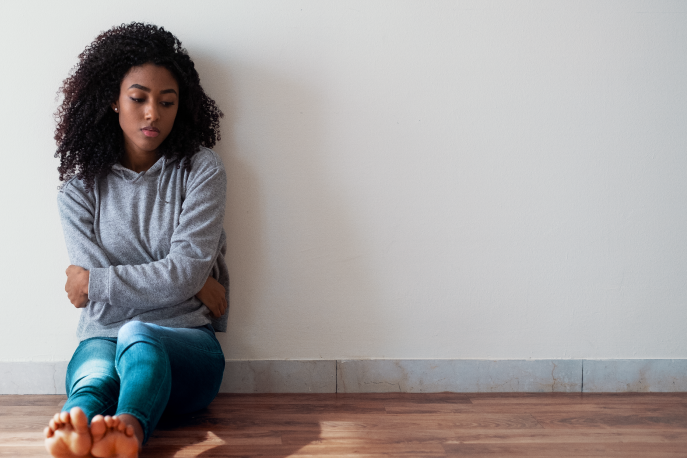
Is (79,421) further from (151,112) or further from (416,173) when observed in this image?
(416,173)

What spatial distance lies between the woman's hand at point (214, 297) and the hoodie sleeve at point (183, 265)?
70 millimetres

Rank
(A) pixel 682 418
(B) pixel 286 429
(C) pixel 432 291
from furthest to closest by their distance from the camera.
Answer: (C) pixel 432 291 < (A) pixel 682 418 < (B) pixel 286 429

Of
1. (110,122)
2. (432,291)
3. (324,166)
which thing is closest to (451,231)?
(432,291)

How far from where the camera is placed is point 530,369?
185 centimetres

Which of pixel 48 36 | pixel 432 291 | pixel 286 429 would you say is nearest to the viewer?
pixel 286 429

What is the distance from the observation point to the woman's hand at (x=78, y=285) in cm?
151

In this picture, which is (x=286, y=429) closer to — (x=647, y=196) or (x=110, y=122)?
(x=110, y=122)

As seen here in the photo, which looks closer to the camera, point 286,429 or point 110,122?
point 286,429

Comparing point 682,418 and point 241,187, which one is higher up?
point 241,187

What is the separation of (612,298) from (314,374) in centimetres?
106

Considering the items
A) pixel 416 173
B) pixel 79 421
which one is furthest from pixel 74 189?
pixel 416 173

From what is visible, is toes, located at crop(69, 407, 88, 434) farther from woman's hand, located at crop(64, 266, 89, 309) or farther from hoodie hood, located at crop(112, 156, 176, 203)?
hoodie hood, located at crop(112, 156, 176, 203)

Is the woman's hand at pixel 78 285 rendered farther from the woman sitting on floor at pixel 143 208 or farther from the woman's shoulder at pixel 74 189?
the woman's shoulder at pixel 74 189

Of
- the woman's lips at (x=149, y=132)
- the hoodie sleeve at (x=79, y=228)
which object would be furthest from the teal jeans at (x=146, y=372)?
the woman's lips at (x=149, y=132)
